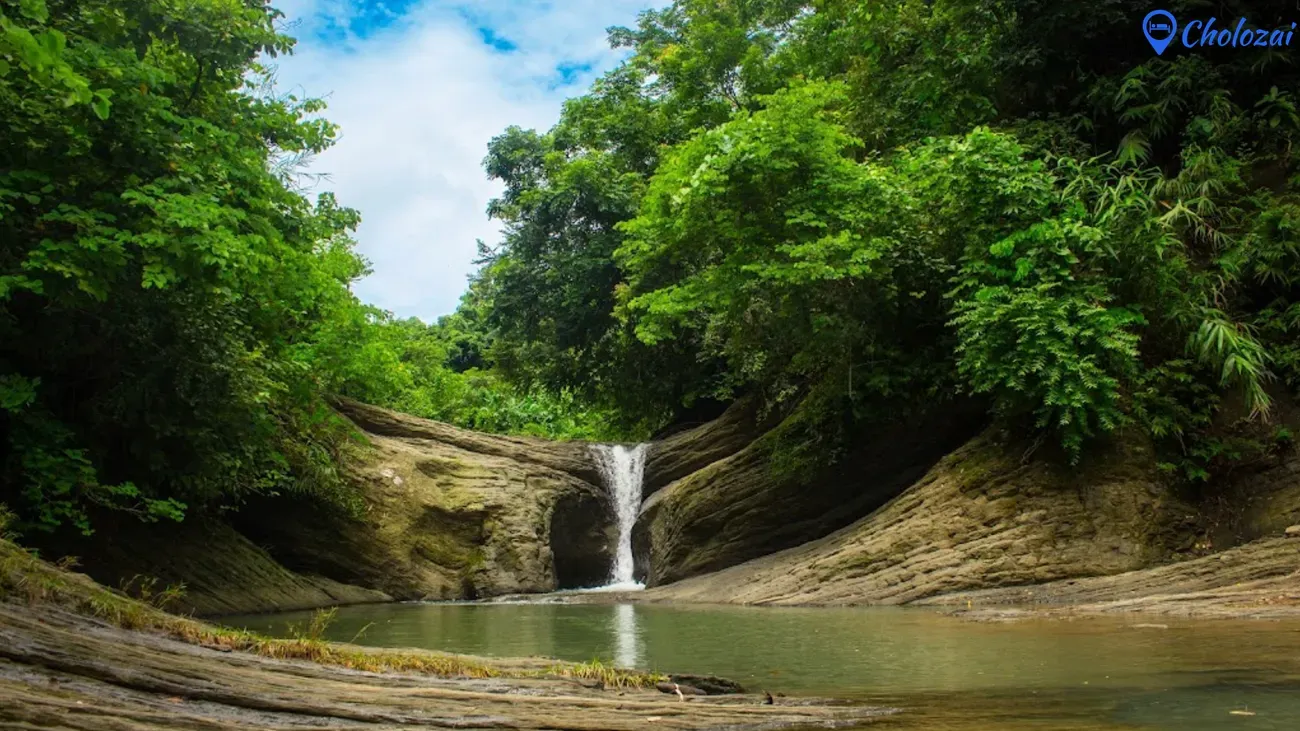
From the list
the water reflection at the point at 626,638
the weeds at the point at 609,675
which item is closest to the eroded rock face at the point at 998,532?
the water reflection at the point at 626,638

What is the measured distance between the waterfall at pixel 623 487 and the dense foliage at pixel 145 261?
9.48 metres

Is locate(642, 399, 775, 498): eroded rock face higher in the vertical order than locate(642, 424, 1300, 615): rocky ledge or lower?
higher

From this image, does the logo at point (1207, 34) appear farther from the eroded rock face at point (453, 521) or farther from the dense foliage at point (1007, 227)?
the eroded rock face at point (453, 521)

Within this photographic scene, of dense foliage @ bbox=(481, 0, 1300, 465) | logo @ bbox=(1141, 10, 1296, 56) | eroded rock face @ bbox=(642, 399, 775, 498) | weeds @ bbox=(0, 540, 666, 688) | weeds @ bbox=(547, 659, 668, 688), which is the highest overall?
logo @ bbox=(1141, 10, 1296, 56)

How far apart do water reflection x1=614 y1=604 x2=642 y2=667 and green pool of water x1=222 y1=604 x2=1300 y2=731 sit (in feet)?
0.09

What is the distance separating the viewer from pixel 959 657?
6.79 metres

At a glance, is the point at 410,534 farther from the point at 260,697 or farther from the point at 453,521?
the point at 260,697

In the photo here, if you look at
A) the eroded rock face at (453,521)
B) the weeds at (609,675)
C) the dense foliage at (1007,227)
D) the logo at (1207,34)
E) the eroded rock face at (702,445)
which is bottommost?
the weeds at (609,675)

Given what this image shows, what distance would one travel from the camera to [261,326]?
1338 cm

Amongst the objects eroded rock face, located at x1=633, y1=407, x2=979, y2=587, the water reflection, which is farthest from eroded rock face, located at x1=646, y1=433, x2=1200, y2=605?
the water reflection

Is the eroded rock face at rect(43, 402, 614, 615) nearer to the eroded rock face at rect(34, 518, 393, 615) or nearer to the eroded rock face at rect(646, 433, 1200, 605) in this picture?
the eroded rock face at rect(34, 518, 393, 615)

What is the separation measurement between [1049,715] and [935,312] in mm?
11375

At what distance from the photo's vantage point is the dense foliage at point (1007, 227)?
12.1 m

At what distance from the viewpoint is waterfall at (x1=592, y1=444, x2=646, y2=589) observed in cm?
2145
